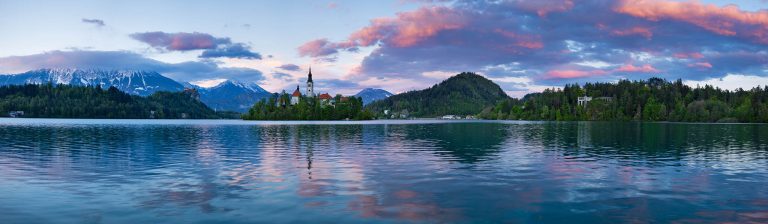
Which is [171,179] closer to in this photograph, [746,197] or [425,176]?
[425,176]

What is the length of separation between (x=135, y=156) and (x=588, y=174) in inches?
1626

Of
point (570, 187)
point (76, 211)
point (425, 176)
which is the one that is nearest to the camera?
point (76, 211)

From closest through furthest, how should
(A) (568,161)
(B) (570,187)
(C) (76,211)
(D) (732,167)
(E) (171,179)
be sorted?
(C) (76,211)
(B) (570,187)
(E) (171,179)
(D) (732,167)
(A) (568,161)

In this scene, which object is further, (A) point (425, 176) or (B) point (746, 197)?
(A) point (425, 176)

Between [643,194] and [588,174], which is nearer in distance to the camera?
[643,194]

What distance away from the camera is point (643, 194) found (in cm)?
2894

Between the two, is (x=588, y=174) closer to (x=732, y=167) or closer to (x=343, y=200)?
(x=732, y=167)

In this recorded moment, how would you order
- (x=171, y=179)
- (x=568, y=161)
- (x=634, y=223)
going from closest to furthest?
(x=634, y=223)
(x=171, y=179)
(x=568, y=161)

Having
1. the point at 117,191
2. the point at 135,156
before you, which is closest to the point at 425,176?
the point at 117,191

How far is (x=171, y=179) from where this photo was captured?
3428 cm

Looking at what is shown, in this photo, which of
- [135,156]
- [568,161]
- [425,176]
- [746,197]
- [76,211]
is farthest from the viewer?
[135,156]

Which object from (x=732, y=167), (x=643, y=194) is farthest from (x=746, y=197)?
(x=732, y=167)

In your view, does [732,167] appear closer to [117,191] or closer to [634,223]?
[634,223]

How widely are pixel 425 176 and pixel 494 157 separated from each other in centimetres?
1763
